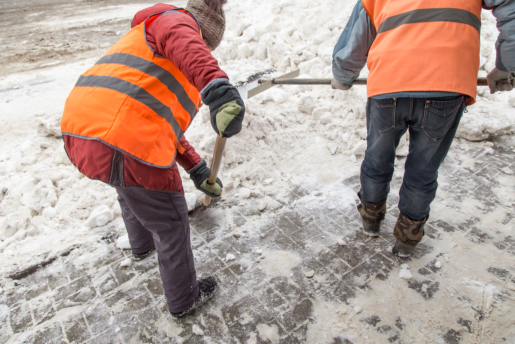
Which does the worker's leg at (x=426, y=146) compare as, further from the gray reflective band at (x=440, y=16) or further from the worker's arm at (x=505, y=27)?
the gray reflective band at (x=440, y=16)

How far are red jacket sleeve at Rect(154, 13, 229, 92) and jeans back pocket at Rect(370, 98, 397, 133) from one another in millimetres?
960

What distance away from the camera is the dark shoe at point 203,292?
198 cm

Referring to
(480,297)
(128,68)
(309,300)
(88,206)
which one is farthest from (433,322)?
(88,206)

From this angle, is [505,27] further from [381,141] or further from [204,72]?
[204,72]

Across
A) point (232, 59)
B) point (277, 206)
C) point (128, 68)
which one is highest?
point (128, 68)

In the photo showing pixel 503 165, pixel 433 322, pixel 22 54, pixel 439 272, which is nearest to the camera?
pixel 433 322

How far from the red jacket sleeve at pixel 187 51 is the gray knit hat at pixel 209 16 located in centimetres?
25

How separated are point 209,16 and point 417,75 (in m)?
1.16

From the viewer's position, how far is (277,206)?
2.85 meters

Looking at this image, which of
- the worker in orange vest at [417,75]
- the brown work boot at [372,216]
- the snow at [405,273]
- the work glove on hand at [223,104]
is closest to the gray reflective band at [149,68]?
the work glove on hand at [223,104]

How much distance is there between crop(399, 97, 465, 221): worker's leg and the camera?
5.95 ft

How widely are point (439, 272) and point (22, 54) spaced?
819 centimetres

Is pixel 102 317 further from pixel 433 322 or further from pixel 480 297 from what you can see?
pixel 480 297

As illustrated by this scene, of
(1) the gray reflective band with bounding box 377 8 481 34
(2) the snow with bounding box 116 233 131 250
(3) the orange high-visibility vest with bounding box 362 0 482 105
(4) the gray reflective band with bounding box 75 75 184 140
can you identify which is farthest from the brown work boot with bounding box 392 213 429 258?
(2) the snow with bounding box 116 233 131 250
